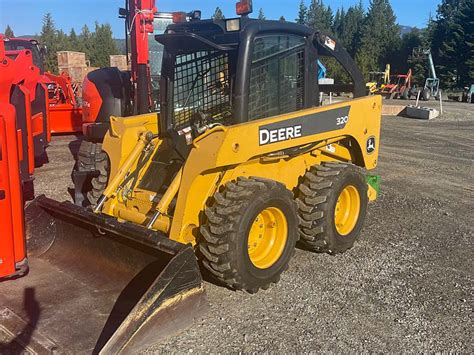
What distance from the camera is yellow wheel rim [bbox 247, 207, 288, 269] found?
4051 millimetres

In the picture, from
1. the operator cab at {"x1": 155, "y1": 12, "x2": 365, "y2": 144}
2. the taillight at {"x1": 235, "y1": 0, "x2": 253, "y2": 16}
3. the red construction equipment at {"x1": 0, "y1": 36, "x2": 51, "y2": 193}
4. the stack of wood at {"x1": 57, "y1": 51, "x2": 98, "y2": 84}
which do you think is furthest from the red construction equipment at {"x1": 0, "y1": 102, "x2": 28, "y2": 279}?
the stack of wood at {"x1": 57, "y1": 51, "x2": 98, "y2": 84}

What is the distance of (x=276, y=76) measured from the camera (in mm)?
4480

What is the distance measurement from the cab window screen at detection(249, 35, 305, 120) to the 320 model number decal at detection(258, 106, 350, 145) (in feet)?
0.97

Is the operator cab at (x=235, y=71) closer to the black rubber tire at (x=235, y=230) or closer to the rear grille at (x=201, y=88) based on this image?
the rear grille at (x=201, y=88)

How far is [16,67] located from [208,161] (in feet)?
15.5

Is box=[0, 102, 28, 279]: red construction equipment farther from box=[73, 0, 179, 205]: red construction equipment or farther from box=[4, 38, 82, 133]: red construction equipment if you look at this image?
box=[4, 38, 82, 133]: red construction equipment

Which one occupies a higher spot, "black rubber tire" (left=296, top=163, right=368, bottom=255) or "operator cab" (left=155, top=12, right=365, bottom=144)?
"operator cab" (left=155, top=12, right=365, bottom=144)

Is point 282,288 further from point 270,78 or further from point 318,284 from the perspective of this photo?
point 270,78

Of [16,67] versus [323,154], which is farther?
[16,67]

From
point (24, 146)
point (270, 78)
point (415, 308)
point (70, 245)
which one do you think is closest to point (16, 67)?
point (24, 146)

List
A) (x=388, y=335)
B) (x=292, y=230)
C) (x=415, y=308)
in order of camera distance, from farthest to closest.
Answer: (x=292, y=230), (x=415, y=308), (x=388, y=335)

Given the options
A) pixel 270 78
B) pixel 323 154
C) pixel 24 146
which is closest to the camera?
pixel 270 78

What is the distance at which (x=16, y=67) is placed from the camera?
23.5 feet

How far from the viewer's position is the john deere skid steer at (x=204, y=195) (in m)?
3.43
